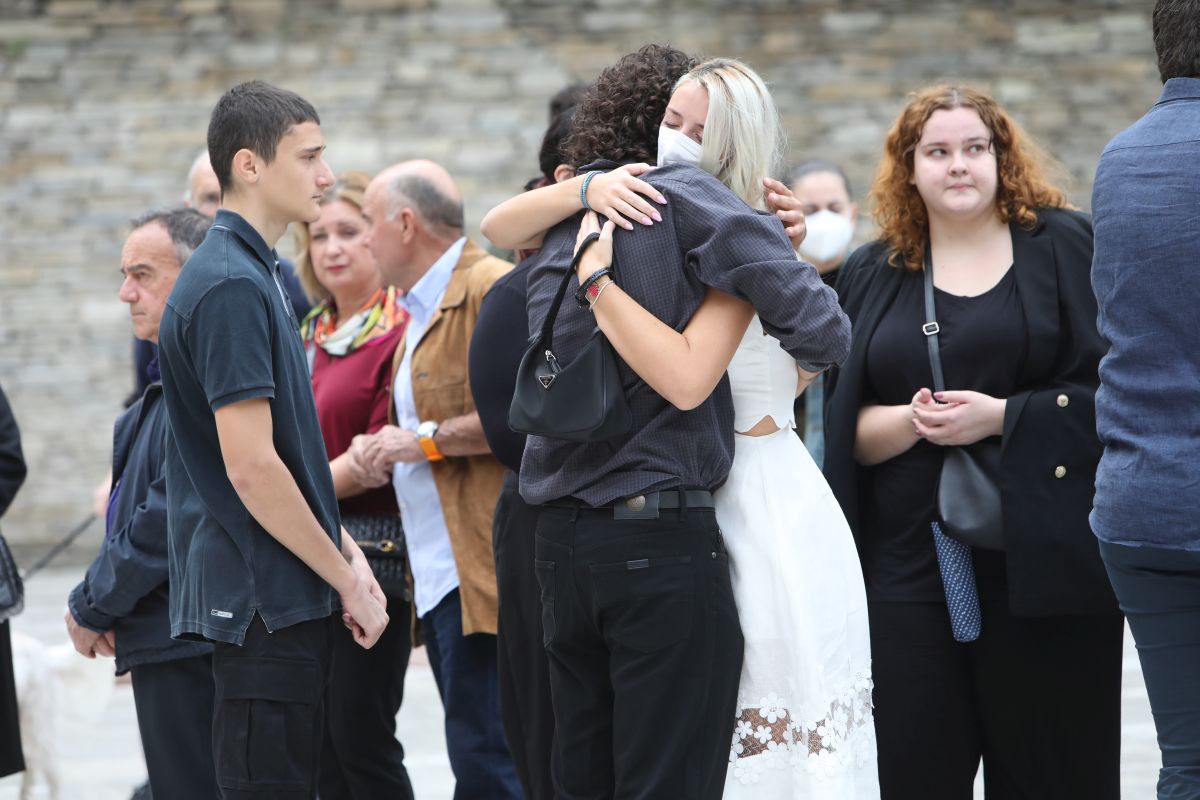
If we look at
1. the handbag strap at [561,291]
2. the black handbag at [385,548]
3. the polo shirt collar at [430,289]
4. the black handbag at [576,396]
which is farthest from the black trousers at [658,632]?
the polo shirt collar at [430,289]

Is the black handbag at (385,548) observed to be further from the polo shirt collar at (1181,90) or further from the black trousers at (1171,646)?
the polo shirt collar at (1181,90)

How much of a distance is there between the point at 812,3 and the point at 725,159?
8955 millimetres

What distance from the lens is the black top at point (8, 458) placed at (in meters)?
4.03

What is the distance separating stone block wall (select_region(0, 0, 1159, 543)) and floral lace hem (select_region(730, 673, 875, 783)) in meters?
8.65

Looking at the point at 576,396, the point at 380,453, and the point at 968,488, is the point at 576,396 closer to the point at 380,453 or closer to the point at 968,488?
the point at 968,488

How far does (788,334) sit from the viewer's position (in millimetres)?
2539

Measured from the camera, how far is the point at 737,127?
2639 millimetres

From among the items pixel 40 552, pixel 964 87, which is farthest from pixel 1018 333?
pixel 40 552

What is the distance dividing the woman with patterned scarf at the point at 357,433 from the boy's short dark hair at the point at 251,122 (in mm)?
1335

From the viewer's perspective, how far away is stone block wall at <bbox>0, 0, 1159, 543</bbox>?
35.9 feet

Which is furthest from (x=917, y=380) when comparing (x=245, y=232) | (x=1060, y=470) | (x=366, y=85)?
(x=366, y=85)

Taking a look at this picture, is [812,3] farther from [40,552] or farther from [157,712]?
→ [157,712]

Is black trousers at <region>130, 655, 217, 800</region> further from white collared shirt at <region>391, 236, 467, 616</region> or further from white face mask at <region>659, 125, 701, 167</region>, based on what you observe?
white face mask at <region>659, 125, 701, 167</region>

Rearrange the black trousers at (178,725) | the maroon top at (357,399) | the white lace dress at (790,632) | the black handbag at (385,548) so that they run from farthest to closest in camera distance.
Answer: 1. the maroon top at (357,399)
2. the black handbag at (385,548)
3. the black trousers at (178,725)
4. the white lace dress at (790,632)
